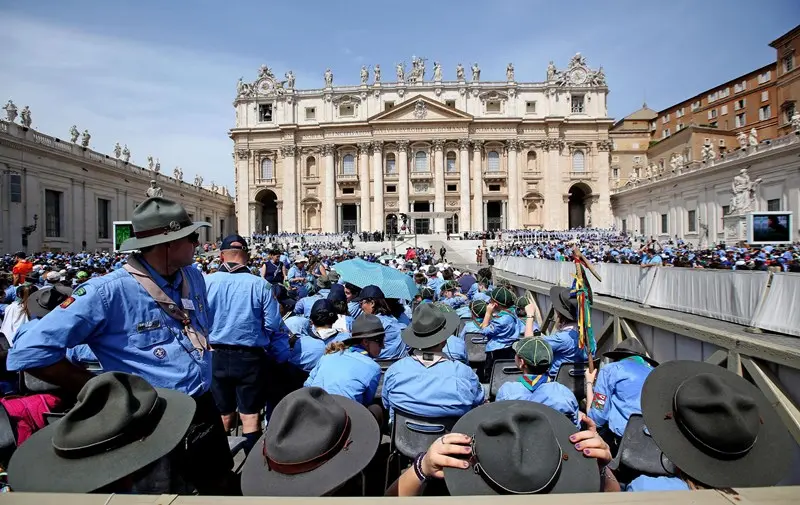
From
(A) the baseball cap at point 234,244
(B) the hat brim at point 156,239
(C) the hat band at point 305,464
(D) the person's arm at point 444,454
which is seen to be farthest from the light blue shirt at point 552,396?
(A) the baseball cap at point 234,244

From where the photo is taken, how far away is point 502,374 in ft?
16.5

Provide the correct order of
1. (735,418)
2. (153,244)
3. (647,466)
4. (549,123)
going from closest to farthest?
1. (735,418)
2. (153,244)
3. (647,466)
4. (549,123)

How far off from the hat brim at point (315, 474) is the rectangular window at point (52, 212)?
35114mm

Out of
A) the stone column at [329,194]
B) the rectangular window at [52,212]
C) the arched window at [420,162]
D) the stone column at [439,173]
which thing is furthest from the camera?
the arched window at [420,162]

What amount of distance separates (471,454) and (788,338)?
178 inches

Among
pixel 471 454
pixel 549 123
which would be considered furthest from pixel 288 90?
pixel 471 454

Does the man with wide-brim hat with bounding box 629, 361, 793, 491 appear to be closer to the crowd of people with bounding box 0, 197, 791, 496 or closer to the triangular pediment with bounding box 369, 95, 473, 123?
the crowd of people with bounding box 0, 197, 791, 496

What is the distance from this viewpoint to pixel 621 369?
11.7 feet

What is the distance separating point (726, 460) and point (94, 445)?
239 centimetres

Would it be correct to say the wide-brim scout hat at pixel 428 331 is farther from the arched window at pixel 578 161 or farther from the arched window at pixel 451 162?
the arched window at pixel 578 161

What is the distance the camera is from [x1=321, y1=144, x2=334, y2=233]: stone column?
53.9 metres

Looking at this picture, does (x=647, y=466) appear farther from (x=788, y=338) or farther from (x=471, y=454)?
(x=788, y=338)

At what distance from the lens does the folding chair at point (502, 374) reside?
4906mm

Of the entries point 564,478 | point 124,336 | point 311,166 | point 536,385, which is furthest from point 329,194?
point 564,478
